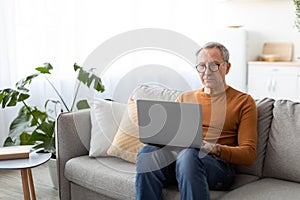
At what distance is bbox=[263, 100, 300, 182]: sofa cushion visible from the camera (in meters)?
2.32

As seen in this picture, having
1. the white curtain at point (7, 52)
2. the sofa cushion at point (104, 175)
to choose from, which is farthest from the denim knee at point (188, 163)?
the white curtain at point (7, 52)

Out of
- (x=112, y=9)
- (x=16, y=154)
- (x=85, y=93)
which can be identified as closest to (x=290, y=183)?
(x=16, y=154)

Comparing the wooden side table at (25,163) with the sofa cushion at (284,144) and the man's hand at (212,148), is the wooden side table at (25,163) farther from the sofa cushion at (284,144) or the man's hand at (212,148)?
the sofa cushion at (284,144)

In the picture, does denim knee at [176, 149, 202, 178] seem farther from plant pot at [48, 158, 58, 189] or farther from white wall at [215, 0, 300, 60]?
white wall at [215, 0, 300, 60]

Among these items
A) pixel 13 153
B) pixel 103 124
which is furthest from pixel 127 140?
pixel 13 153

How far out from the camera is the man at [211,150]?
7.13 feet

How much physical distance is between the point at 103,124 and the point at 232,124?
2.91 ft

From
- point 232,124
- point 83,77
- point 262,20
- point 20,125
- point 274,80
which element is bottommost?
point 20,125

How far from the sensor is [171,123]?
7.32ft

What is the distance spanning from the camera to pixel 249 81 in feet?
16.8

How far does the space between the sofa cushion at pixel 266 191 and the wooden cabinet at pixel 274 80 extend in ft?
8.55

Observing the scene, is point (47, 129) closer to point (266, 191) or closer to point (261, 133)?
point (261, 133)

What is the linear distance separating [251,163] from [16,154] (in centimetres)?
137

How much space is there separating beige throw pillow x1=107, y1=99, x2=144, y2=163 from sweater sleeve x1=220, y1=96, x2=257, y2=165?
0.62 meters
